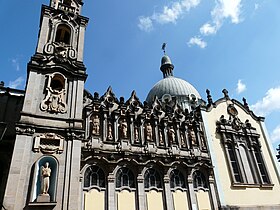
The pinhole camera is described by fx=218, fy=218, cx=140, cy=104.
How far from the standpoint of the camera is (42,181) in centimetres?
1223

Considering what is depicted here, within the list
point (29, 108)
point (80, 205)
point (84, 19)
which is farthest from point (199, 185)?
point (84, 19)

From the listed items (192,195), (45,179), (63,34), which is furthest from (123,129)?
(63,34)

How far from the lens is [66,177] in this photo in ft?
42.1

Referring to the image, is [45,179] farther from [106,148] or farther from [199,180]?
[199,180]

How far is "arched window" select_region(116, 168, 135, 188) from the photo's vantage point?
16547 millimetres

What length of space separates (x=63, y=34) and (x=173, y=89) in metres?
21.5

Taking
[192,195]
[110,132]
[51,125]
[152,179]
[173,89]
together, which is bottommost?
[192,195]

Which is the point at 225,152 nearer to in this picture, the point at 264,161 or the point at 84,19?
the point at 264,161

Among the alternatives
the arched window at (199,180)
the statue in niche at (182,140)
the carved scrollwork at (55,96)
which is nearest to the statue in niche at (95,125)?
the carved scrollwork at (55,96)

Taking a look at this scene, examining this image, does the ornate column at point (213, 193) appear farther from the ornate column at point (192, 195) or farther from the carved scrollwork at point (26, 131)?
the carved scrollwork at point (26, 131)

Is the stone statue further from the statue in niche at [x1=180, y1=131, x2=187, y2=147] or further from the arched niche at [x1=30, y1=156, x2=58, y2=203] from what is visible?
the arched niche at [x1=30, y1=156, x2=58, y2=203]

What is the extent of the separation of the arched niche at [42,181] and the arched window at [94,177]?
3169 millimetres

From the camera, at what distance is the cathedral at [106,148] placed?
1284 cm

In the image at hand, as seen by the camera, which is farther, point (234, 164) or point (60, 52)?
point (234, 164)
